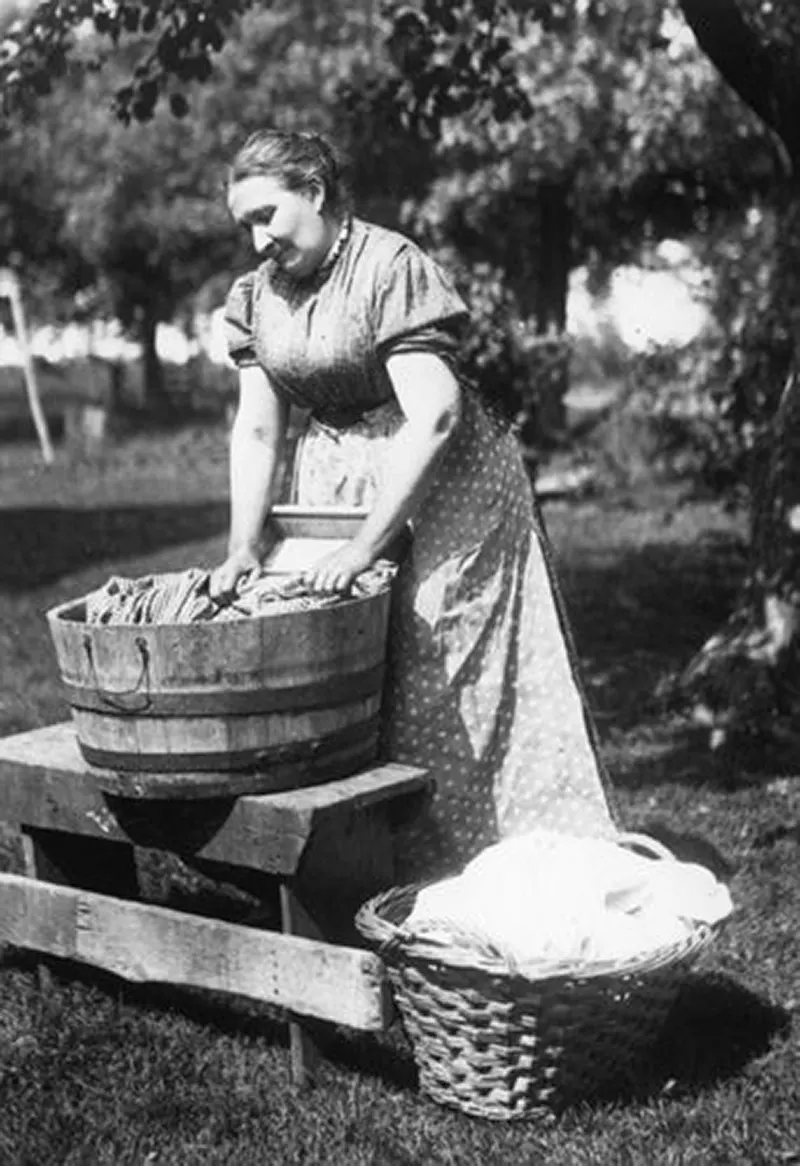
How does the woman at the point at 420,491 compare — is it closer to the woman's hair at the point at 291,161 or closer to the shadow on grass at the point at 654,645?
the woman's hair at the point at 291,161

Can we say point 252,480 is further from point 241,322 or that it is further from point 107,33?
point 107,33

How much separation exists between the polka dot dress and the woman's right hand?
0.29 m

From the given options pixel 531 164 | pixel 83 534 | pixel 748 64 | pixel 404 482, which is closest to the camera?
pixel 404 482

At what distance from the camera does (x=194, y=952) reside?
14.4 ft

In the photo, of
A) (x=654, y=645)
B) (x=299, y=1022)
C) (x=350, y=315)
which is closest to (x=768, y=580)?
(x=654, y=645)

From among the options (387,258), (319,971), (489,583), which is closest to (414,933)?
(319,971)

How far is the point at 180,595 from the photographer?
4312 mm

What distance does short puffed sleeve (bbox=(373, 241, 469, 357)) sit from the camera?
438cm

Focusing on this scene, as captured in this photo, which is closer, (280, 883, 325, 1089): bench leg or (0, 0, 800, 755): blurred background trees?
(280, 883, 325, 1089): bench leg

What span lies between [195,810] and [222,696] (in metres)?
0.40

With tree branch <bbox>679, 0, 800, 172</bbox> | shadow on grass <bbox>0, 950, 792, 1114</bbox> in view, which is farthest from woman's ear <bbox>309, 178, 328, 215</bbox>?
tree branch <bbox>679, 0, 800, 172</bbox>

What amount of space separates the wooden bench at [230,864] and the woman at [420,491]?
0.97 ft

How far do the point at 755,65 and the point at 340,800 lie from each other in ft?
13.7

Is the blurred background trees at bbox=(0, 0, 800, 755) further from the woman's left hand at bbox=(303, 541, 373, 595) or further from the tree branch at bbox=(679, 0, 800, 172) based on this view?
the woman's left hand at bbox=(303, 541, 373, 595)
